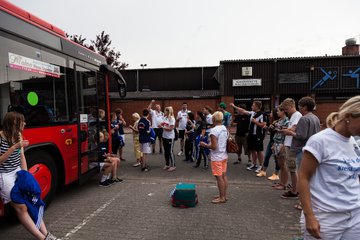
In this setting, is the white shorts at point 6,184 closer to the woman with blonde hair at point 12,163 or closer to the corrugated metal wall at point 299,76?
the woman with blonde hair at point 12,163

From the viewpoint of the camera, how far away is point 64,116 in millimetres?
4594

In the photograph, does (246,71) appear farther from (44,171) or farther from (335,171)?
(335,171)

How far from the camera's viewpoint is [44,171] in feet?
13.6

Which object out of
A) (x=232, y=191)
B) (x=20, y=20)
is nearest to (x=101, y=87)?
(x=20, y=20)

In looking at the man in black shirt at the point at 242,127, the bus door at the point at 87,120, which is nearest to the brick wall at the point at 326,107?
the man in black shirt at the point at 242,127

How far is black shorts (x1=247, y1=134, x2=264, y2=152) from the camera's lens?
6.88m

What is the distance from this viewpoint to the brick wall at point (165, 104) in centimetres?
2323

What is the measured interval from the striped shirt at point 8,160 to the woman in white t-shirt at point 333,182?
3.16m

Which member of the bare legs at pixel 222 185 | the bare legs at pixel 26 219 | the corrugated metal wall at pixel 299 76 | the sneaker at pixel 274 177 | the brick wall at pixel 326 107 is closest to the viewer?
the bare legs at pixel 26 219

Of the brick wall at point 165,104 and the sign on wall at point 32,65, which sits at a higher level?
the sign on wall at point 32,65

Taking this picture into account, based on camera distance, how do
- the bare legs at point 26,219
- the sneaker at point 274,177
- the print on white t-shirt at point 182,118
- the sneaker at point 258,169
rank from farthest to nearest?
the print on white t-shirt at point 182,118 < the sneaker at point 258,169 < the sneaker at point 274,177 < the bare legs at point 26,219

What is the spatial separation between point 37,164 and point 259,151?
5311 mm

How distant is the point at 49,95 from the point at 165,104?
19.5m

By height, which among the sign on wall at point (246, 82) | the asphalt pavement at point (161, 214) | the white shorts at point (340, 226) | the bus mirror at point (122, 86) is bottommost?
the asphalt pavement at point (161, 214)
